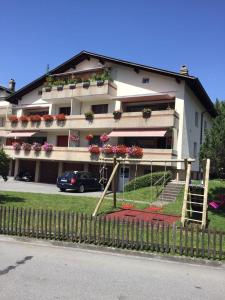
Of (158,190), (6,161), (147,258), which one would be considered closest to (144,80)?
(158,190)

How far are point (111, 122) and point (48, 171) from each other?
33.9 feet

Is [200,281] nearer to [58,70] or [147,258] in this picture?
[147,258]

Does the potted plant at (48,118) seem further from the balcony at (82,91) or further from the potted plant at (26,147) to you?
the potted plant at (26,147)

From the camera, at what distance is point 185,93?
3036 centimetres

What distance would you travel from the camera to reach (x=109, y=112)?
113 ft

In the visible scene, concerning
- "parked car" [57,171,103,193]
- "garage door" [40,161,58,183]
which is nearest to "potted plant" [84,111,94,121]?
"parked car" [57,171,103,193]

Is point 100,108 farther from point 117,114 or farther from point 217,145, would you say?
point 217,145

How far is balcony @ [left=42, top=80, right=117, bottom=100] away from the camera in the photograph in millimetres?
32844

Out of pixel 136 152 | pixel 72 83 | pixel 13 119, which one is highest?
pixel 72 83

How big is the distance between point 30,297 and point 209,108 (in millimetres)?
34132

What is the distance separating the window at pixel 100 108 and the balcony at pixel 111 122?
2.15 m

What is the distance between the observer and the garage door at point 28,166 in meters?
39.8

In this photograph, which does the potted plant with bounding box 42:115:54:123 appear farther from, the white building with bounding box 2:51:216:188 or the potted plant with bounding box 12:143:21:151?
the potted plant with bounding box 12:143:21:151

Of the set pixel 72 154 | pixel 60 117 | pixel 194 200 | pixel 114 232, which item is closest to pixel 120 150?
pixel 72 154
